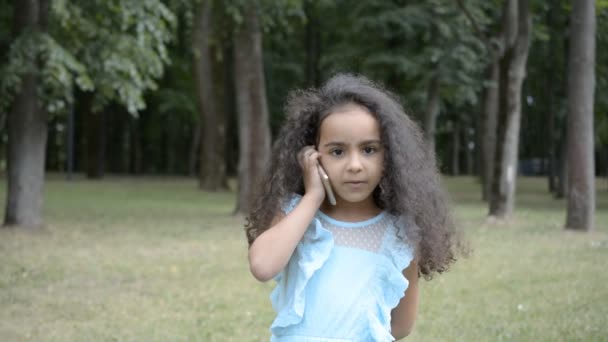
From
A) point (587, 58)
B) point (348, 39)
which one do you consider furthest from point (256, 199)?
point (348, 39)

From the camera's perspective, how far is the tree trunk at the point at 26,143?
13812 millimetres

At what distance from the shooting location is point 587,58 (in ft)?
49.9

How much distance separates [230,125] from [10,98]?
30.5 meters

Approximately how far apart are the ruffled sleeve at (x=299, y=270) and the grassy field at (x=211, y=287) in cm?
109

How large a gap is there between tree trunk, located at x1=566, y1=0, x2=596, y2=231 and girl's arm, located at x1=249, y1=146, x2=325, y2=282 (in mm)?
13297

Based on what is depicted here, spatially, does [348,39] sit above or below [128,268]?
above

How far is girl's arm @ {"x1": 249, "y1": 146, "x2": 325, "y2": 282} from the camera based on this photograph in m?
2.72

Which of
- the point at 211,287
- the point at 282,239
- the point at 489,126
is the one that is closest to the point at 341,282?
the point at 282,239

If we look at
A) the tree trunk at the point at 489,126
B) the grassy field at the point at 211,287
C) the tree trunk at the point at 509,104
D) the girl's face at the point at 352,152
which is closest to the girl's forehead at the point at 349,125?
the girl's face at the point at 352,152

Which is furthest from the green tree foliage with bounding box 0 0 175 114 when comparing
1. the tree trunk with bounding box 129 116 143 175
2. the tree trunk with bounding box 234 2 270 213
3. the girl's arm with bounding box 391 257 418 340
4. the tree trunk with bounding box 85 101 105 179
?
the tree trunk with bounding box 129 116 143 175

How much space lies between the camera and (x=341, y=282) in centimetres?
282

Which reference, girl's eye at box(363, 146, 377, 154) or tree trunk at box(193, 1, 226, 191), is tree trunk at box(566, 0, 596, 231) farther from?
tree trunk at box(193, 1, 226, 191)

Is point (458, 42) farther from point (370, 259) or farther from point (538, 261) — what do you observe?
point (370, 259)

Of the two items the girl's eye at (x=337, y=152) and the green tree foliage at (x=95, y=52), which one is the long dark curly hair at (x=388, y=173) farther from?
the green tree foliage at (x=95, y=52)
